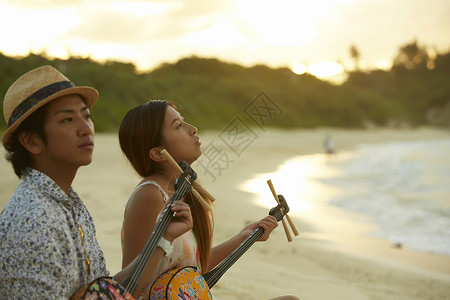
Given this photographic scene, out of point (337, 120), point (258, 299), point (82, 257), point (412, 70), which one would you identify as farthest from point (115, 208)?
point (412, 70)

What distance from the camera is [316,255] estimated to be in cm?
590

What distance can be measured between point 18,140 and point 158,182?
68cm

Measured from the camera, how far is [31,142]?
1680mm

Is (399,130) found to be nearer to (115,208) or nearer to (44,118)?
(115,208)

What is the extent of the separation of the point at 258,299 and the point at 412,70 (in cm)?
8653

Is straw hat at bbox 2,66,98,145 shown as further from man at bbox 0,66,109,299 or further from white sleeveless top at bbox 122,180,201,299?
white sleeveless top at bbox 122,180,201,299

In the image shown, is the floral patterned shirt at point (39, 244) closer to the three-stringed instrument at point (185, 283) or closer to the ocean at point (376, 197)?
the three-stringed instrument at point (185, 283)

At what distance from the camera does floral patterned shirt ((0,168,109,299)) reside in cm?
150

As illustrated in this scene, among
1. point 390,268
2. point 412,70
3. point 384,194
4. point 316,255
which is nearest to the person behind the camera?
point 390,268

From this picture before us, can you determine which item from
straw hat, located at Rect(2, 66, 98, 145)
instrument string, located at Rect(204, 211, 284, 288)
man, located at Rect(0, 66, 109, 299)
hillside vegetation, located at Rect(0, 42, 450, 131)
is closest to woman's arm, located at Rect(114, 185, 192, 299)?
man, located at Rect(0, 66, 109, 299)

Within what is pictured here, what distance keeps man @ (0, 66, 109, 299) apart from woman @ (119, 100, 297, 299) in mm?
278

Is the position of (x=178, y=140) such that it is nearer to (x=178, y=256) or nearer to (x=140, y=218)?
(x=140, y=218)

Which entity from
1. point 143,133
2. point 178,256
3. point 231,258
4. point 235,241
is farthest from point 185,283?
point 143,133

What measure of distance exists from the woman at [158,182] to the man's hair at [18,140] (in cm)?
53
